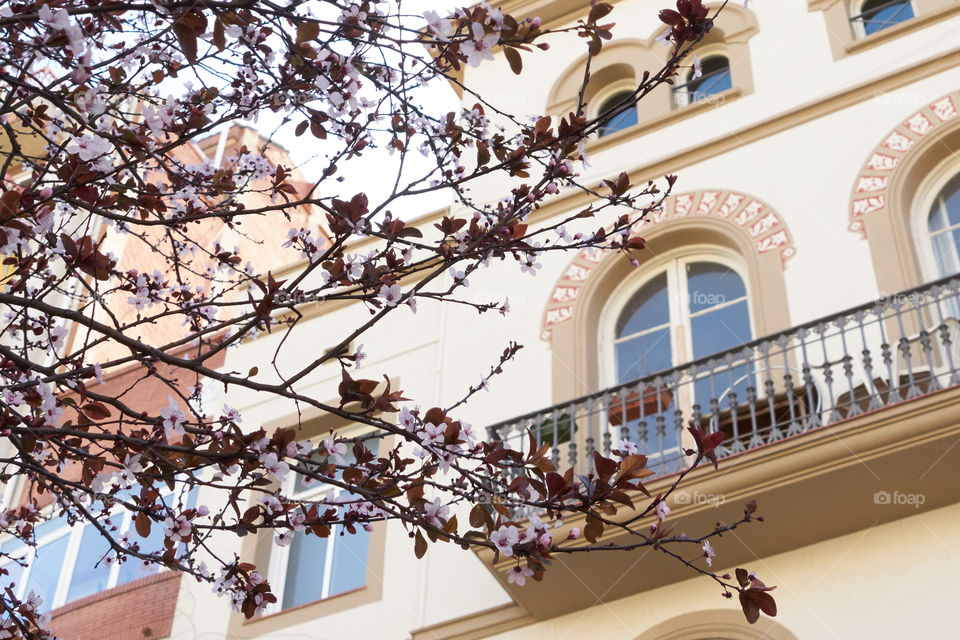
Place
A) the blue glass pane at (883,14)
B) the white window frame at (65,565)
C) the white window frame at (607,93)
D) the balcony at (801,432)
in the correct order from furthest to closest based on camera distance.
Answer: the white window frame at (607,93) → the white window frame at (65,565) → the blue glass pane at (883,14) → the balcony at (801,432)

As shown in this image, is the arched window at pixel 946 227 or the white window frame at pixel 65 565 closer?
the arched window at pixel 946 227

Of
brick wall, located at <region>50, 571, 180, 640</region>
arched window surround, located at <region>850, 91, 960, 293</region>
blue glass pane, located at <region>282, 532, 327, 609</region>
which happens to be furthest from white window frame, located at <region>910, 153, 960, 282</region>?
brick wall, located at <region>50, 571, 180, 640</region>

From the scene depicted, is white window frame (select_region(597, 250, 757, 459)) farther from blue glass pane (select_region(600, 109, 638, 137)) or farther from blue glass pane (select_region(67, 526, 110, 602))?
blue glass pane (select_region(67, 526, 110, 602))

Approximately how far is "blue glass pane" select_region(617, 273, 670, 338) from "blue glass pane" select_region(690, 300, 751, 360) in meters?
0.41

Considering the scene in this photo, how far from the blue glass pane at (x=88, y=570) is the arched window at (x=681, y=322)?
236 inches

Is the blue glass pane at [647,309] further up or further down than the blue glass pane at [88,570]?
further up

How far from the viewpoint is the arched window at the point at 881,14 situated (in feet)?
44.1

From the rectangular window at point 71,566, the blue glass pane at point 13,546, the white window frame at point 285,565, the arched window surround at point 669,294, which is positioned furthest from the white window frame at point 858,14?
the blue glass pane at point 13,546

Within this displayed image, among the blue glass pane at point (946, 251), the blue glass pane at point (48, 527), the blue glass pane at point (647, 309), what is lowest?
the blue glass pane at point (48, 527)

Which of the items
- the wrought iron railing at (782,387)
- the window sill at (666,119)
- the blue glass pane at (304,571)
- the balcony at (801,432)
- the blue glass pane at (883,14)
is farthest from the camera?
the window sill at (666,119)

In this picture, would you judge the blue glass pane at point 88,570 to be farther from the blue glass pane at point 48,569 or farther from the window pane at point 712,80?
the window pane at point 712,80

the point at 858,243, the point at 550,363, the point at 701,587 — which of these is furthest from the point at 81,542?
the point at 858,243

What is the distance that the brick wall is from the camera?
13297 mm

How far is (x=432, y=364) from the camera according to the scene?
44.8ft
